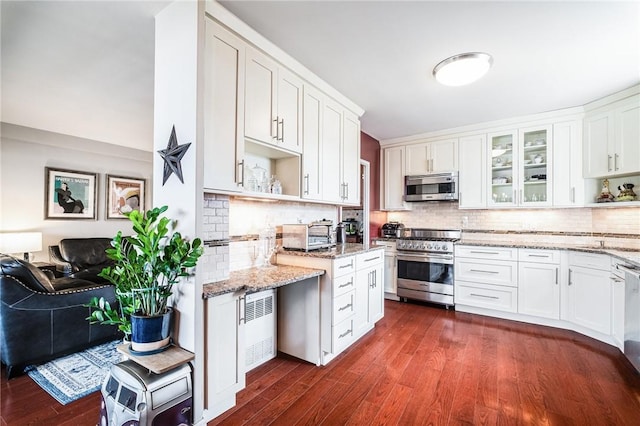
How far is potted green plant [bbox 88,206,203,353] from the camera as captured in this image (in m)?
1.55

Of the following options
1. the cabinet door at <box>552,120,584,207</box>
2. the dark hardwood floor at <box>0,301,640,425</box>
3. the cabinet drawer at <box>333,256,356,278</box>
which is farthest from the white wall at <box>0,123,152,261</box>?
the cabinet door at <box>552,120,584,207</box>

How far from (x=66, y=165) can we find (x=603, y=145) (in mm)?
7297

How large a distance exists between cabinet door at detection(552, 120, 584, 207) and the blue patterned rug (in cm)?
506

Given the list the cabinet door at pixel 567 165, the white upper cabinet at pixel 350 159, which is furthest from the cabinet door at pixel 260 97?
the cabinet door at pixel 567 165

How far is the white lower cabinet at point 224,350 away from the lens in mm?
1686

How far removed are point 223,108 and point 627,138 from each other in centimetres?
396

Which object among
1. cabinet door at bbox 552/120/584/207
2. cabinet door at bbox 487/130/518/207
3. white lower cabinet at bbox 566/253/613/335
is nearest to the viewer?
white lower cabinet at bbox 566/253/613/335

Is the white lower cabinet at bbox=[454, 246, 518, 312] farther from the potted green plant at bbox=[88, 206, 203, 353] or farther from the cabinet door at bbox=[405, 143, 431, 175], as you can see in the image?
the potted green plant at bbox=[88, 206, 203, 353]

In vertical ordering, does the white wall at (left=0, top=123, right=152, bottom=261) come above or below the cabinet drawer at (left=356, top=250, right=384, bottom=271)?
above

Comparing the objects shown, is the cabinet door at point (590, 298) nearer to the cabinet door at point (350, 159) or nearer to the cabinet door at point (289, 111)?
the cabinet door at point (350, 159)

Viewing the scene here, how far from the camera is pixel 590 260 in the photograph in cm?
300

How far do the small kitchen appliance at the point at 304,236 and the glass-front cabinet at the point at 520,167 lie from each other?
262 centimetres

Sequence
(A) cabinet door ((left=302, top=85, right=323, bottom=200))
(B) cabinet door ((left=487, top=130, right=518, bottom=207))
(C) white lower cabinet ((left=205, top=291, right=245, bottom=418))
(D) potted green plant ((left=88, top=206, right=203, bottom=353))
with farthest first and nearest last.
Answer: (B) cabinet door ((left=487, top=130, right=518, bottom=207))
(A) cabinet door ((left=302, top=85, right=323, bottom=200))
(C) white lower cabinet ((left=205, top=291, right=245, bottom=418))
(D) potted green plant ((left=88, top=206, right=203, bottom=353))

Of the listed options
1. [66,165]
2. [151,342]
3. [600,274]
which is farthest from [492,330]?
[66,165]
